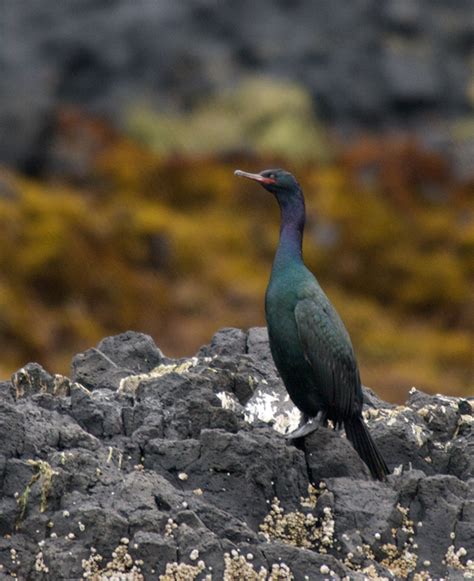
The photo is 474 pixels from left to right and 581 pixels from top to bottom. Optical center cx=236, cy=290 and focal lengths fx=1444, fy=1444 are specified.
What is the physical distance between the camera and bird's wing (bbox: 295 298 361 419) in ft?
35.8

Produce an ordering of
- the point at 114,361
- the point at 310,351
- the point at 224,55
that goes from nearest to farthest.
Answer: the point at 310,351
the point at 114,361
the point at 224,55

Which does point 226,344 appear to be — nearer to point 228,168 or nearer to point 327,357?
point 327,357

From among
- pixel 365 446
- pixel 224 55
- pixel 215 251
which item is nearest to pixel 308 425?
pixel 365 446

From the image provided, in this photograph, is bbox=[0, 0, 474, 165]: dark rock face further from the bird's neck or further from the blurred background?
the bird's neck

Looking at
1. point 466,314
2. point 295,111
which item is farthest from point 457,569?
point 295,111

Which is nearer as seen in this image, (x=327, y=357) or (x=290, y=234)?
(x=327, y=357)

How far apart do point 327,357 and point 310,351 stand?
0.46 ft

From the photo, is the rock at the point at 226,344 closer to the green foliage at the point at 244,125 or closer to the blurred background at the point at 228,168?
the blurred background at the point at 228,168

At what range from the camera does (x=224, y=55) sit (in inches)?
1698

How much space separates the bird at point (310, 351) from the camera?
10.9 meters

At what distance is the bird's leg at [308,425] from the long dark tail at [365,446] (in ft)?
0.69

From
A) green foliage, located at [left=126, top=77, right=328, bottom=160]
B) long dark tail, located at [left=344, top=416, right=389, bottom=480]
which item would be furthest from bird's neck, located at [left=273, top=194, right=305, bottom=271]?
green foliage, located at [left=126, top=77, right=328, bottom=160]

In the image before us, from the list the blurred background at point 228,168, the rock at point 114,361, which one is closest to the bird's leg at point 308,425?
the rock at point 114,361

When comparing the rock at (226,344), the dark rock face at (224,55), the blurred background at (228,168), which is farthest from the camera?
the dark rock face at (224,55)
